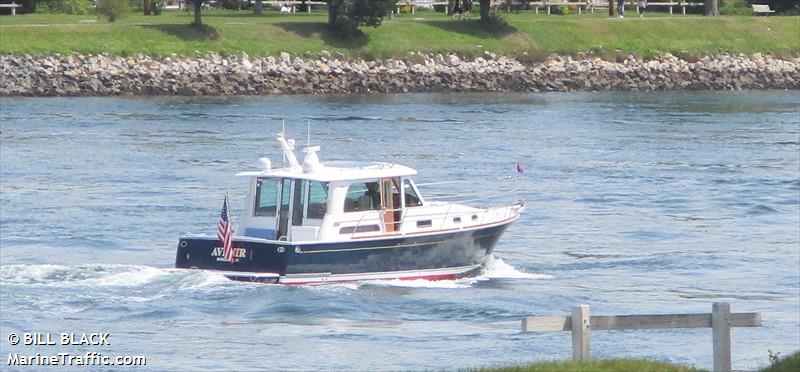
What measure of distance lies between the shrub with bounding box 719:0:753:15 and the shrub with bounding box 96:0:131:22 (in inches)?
1593

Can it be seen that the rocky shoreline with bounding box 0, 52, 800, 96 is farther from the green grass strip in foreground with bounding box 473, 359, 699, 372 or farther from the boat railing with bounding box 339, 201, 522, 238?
the green grass strip in foreground with bounding box 473, 359, 699, 372

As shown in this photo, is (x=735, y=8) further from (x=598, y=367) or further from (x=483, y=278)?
(x=598, y=367)

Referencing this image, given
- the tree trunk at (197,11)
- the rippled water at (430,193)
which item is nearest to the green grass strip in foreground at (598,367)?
the rippled water at (430,193)

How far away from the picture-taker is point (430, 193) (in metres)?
42.4

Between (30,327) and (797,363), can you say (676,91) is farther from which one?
(797,363)

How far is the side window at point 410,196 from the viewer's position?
1174 inches

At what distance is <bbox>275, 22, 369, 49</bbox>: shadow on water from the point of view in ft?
292

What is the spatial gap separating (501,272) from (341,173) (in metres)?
3.84

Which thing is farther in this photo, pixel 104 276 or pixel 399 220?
pixel 399 220

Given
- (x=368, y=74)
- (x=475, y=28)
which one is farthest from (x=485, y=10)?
(x=368, y=74)

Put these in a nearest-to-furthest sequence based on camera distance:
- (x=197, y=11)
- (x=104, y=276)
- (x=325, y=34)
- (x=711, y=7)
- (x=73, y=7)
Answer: (x=104, y=276), (x=197, y=11), (x=325, y=34), (x=73, y=7), (x=711, y=7)

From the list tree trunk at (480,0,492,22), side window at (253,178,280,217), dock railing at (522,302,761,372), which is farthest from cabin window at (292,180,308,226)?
tree trunk at (480,0,492,22)

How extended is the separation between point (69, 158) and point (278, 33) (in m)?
38.8

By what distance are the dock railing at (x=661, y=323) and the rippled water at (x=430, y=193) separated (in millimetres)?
5127
